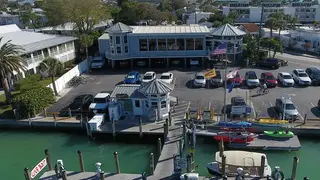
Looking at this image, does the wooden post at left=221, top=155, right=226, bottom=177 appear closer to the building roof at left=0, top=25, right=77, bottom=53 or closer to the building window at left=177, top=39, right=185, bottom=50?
the building window at left=177, top=39, right=185, bottom=50

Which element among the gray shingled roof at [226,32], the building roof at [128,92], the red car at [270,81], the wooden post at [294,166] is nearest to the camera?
the wooden post at [294,166]

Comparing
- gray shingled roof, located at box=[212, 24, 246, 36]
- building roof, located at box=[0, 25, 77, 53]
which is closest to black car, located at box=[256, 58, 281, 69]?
gray shingled roof, located at box=[212, 24, 246, 36]

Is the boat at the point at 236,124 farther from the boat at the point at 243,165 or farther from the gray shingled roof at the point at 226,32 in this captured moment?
the gray shingled roof at the point at 226,32

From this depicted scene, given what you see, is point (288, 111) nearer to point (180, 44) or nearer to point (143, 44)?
point (180, 44)

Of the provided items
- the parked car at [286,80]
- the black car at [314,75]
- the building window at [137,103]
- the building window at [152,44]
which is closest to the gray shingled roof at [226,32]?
the building window at [152,44]

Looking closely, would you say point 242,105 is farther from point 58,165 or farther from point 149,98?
point 58,165
